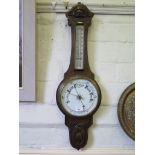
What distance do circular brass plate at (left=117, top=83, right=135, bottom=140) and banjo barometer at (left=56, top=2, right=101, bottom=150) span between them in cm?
11

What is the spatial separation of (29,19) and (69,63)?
27 cm

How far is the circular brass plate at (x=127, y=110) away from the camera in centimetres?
117

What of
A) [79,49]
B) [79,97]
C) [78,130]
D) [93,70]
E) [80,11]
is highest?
[80,11]

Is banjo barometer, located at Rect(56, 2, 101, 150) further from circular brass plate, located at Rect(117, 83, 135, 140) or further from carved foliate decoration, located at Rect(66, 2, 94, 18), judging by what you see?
circular brass plate, located at Rect(117, 83, 135, 140)

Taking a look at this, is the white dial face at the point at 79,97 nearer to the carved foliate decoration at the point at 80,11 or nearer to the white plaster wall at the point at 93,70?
the white plaster wall at the point at 93,70

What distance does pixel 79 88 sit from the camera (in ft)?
3.83

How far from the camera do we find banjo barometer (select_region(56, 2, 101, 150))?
1145 mm

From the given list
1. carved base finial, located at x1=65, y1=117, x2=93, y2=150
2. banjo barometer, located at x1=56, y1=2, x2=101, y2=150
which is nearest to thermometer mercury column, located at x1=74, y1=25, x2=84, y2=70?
banjo barometer, located at x1=56, y1=2, x2=101, y2=150

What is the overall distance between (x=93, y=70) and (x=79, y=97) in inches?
5.7

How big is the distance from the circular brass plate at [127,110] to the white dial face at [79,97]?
12 cm

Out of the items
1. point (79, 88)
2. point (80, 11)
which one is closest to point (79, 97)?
point (79, 88)

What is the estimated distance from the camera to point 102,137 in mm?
1187

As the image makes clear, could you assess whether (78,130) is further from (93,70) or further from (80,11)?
(80,11)
